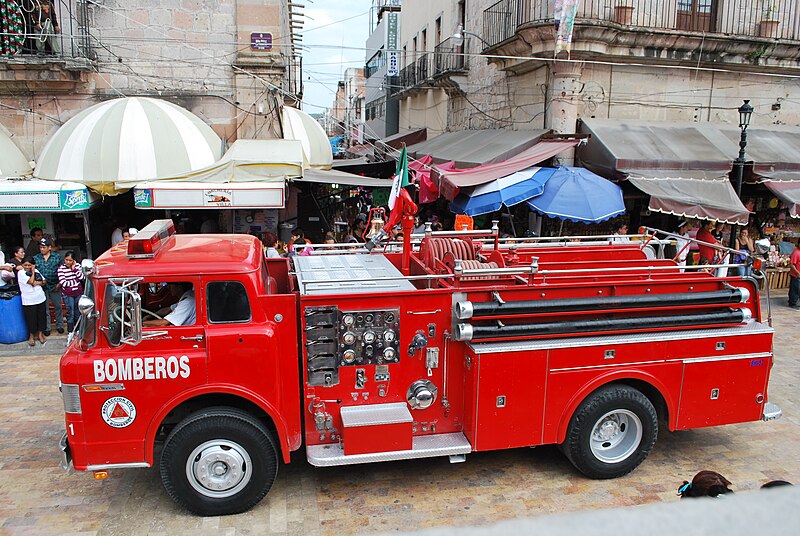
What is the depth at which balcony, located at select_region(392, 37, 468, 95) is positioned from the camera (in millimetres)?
23420

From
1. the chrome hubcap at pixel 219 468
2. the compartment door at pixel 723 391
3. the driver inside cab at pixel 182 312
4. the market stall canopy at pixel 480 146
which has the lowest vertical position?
the chrome hubcap at pixel 219 468

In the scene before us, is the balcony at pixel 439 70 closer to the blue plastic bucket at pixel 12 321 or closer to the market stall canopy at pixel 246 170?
the market stall canopy at pixel 246 170

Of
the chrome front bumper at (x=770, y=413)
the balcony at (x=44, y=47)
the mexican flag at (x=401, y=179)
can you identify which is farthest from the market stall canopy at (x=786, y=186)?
the balcony at (x=44, y=47)

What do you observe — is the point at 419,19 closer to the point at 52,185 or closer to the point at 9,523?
the point at 52,185

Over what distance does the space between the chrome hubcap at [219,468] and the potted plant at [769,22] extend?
1720 centimetres

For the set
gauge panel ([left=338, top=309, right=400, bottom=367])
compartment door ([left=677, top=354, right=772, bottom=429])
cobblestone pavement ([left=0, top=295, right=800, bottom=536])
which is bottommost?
cobblestone pavement ([left=0, top=295, right=800, bottom=536])

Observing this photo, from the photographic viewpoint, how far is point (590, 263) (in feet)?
26.2

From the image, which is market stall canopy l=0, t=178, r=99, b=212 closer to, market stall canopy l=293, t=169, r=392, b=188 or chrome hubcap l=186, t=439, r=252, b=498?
market stall canopy l=293, t=169, r=392, b=188

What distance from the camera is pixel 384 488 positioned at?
22.0ft

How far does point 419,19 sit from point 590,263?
29078 millimetres

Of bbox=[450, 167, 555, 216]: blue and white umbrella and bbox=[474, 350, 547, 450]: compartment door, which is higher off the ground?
bbox=[450, 167, 555, 216]: blue and white umbrella

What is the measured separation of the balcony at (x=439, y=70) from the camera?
23.4 meters

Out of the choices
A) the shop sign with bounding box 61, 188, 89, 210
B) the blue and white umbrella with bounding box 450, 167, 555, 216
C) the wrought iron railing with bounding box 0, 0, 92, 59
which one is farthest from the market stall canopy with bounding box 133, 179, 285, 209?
the wrought iron railing with bounding box 0, 0, 92, 59

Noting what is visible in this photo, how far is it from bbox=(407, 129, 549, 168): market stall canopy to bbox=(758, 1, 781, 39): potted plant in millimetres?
6375
